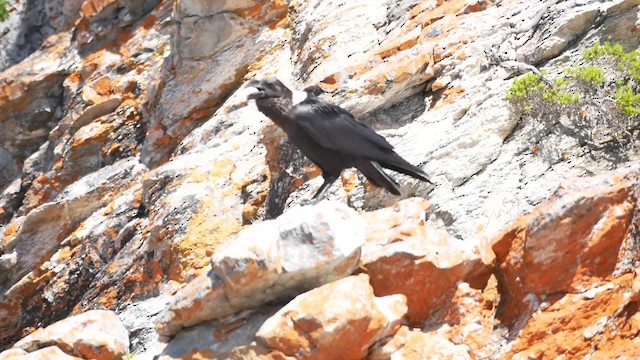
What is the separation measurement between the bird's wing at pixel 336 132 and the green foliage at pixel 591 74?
185 centimetres

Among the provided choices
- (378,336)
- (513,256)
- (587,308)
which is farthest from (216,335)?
(587,308)

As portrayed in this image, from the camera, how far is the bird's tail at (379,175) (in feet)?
22.2

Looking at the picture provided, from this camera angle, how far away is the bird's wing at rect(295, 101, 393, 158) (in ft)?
22.2

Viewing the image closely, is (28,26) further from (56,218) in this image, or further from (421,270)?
(421,270)

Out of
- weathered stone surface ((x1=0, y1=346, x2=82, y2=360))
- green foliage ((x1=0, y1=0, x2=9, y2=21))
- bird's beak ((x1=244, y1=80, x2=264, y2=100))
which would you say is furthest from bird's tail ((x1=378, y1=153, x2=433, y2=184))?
green foliage ((x1=0, y1=0, x2=9, y2=21))

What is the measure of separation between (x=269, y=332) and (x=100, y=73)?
33.4ft

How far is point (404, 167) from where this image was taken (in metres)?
6.73

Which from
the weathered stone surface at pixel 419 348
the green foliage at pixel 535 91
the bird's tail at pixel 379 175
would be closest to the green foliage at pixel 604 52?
the green foliage at pixel 535 91

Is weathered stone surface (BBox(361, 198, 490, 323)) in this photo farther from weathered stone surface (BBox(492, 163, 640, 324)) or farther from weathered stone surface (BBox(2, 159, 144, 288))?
weathered stone surface (BBox(2, 159, 144, 288))

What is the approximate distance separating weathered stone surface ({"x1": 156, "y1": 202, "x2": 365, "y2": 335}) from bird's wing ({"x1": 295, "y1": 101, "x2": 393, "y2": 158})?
131 centimetres

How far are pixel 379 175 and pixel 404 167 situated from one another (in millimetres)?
248

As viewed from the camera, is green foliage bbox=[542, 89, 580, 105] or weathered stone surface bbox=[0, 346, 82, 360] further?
green foliage bbox=[542, 89, 580, 105]

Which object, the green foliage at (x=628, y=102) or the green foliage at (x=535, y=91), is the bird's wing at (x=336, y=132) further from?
the green foliage at (x=628, y=102)

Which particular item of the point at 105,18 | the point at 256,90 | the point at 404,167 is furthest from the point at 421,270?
the point at 105,18
